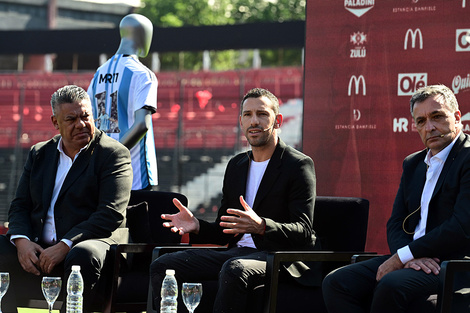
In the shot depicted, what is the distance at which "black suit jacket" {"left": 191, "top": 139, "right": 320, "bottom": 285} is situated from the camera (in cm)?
421

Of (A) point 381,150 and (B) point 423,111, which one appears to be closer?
(B) point 423,111

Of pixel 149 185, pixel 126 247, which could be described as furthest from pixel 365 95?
pixel 126 247

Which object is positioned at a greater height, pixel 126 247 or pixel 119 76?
pixel 119 76

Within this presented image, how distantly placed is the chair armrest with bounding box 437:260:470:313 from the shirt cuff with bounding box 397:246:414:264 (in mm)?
318

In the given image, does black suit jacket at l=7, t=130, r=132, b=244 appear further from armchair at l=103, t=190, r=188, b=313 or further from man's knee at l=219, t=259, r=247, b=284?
man's knee at l=219, t=259, r=247, b=284

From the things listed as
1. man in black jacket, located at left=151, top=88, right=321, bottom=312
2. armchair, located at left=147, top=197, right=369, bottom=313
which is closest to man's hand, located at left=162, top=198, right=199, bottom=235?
man in black jacket, located at left=151, top=88, right=321, bottom=312

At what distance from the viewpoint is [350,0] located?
225 inches

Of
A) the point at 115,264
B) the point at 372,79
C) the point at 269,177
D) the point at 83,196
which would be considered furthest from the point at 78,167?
the point at 372,79

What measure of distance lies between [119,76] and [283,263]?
2.00 metres

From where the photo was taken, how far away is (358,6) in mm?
5711

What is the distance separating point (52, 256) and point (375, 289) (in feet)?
5.84

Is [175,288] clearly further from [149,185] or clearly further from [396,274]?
[149,185]

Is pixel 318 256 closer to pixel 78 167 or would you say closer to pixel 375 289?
pixel 375 289

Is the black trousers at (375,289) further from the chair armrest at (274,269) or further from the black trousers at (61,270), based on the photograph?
the black trousers at (61,270)
